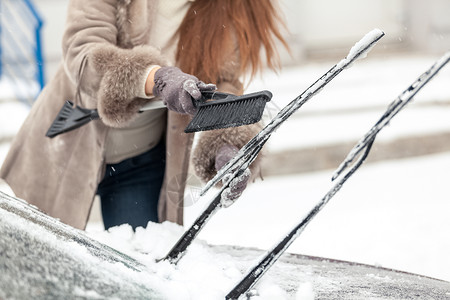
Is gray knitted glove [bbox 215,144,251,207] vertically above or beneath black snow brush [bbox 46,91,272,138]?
beneath

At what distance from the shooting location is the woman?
4.37 ft

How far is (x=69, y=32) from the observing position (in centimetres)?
145

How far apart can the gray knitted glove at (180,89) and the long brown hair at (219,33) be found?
0.31m

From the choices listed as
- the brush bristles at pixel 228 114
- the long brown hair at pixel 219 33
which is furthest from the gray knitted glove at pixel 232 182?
the long brown hair at pixel 219 33

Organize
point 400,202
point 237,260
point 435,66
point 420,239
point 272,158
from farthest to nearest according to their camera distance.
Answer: point 272,158
point 400,202
point 420,239
point 237,260
point 435,66

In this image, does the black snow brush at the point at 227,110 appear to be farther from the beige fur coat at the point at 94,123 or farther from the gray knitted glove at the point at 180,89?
the beige fur coat at the point at 94,123

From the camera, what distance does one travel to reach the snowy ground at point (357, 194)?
9.89ft

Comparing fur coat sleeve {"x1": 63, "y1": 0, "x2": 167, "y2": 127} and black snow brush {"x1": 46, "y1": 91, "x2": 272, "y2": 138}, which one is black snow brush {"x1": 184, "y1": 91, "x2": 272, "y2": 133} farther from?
fur coat sleeve {"x1": 63, "y1": 0, "x2": 167, "y2": 127}

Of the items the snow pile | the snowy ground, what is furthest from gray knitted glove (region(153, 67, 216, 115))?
the snowy ground

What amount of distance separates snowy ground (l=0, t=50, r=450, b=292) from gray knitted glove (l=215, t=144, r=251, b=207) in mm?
376

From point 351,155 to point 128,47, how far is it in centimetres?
73

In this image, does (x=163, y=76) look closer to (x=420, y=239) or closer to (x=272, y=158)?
(x=420, y=239)

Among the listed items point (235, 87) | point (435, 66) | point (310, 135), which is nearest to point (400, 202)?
point (310, 135)

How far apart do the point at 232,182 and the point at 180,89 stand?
0.19 m
